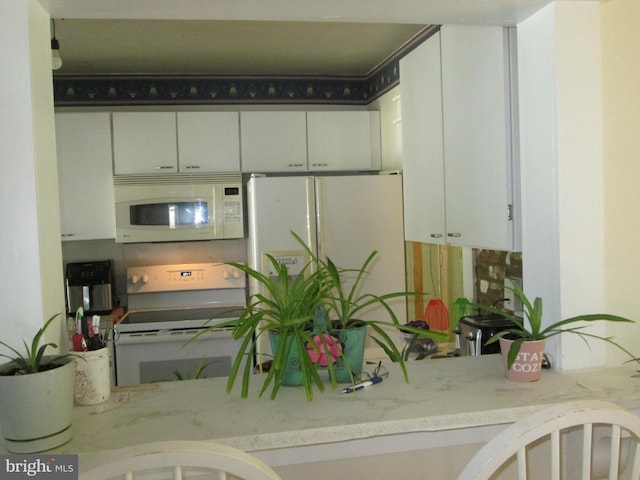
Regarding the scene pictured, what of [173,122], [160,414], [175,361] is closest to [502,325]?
[160,414]

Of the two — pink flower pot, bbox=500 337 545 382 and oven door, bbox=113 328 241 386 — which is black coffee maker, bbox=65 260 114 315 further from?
pink flower pot, bbox=500 337 545 382

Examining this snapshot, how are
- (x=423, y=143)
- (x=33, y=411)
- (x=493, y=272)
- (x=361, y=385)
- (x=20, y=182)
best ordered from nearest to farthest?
(x=33, y=411) < (x=20, y=182) < (x=361, y=385) < (x=423, y=143) < (x=493, y=272)

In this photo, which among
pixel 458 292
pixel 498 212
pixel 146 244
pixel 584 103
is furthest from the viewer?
pixel 146 244

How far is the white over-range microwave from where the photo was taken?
139 inches

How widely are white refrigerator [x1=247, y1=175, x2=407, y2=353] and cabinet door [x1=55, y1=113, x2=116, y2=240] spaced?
96cm

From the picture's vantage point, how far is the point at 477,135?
1.85 metres

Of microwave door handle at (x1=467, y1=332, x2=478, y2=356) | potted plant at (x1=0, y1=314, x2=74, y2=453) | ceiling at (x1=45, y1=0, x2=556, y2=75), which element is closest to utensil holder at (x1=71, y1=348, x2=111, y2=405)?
potted plant at (x1=0, y1=314, x2=74, y2=453)

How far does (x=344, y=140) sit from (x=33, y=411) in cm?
297

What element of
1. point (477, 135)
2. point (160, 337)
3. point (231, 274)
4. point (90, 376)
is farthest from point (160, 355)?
point (477, 135)

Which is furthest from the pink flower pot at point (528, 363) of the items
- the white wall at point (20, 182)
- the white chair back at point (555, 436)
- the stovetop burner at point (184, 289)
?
the stovetop burner at point (184, 289)

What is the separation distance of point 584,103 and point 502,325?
941mm

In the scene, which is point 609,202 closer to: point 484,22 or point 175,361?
point 484,22

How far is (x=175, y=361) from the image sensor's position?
3.38m

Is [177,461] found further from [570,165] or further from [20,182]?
[570,165]
